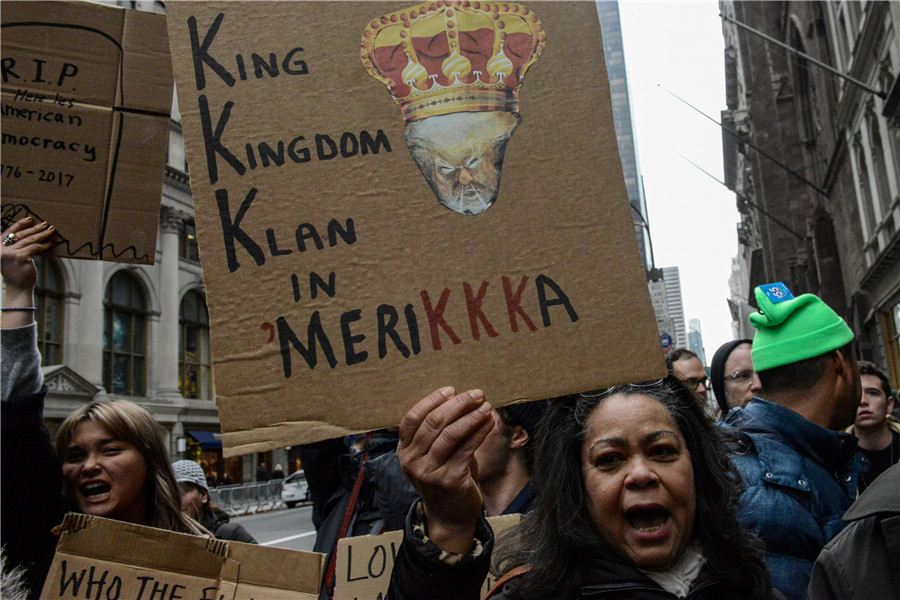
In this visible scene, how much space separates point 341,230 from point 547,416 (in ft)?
3.17

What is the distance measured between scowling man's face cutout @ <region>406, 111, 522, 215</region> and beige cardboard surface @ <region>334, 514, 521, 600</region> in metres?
1.56

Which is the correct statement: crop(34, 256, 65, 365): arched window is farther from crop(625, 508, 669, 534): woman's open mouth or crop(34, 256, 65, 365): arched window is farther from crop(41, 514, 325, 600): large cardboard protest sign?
crop(625, 508, 669, 534): woman's open mouth

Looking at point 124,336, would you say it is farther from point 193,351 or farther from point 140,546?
point 140,546

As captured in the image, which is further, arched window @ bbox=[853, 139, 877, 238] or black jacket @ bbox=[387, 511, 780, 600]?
arched window @ bbox=[853, 139, 877, 238]

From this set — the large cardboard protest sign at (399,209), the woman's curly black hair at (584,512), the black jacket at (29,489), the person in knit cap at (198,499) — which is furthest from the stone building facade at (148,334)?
the large cardboard protest sign at (399,209)

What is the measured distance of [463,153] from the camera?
182cm

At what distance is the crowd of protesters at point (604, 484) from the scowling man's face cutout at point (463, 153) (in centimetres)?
45

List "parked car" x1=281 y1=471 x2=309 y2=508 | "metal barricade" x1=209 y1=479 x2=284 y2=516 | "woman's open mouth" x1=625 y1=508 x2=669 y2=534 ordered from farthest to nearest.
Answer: "parked car" x1=281 y1=471 x2=309 y2=508
"metal barricade" x1=209 y1=479 x2=284 y2=516
"woman's open mouth" x1=625 y1=508 x2=669 y2=534

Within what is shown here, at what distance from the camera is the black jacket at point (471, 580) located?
1721mm

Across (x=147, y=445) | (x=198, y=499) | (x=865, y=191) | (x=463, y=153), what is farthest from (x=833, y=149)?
(x=463, y=153)

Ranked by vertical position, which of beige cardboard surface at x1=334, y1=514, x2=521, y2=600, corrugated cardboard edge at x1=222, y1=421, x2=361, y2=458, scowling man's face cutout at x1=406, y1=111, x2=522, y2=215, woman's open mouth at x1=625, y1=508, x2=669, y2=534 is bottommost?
beige cardboard surface at x1=334, y1=514, x2=521, y2=600

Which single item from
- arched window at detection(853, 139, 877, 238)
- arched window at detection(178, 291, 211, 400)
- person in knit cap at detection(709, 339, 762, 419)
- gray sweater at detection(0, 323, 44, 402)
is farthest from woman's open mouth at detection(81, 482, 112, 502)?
arched window at detection(178, 291, 211, 400)

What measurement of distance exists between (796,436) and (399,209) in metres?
1.72

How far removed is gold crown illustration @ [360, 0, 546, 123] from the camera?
6.02ft
